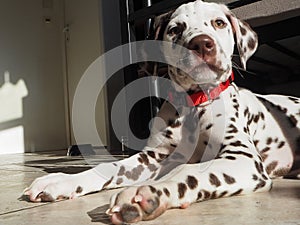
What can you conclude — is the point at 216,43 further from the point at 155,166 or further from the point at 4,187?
the point at 4,187

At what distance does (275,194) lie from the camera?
4.07 feet

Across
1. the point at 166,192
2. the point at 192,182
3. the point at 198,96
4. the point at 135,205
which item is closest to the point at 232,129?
the point at 198,96

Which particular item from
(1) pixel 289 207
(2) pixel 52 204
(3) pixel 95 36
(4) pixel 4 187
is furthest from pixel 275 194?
(3) pixel 95 36

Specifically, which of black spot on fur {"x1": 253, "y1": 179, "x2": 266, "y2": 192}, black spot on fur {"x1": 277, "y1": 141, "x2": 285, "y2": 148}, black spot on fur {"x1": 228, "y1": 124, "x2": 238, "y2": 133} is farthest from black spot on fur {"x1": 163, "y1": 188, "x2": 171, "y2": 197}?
black spot on fur {"x1": 277, "y1": 141, "x2": 285, "y2": 148}

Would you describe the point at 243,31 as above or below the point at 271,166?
above

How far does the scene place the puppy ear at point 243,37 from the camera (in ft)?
5.48

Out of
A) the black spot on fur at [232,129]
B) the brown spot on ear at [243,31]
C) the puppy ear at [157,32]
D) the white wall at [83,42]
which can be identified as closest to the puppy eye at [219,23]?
the brown spot on ear at [243,31]

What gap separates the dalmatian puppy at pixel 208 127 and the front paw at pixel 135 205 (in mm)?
265

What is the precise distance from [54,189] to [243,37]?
2.99 feet

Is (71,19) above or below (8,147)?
above

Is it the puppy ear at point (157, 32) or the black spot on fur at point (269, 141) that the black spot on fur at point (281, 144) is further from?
the puppy ear at point (157, 32)

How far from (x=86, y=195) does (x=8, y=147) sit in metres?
5.00

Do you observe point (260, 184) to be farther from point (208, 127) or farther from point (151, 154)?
point (151, 154)

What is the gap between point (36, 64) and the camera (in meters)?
6.36
